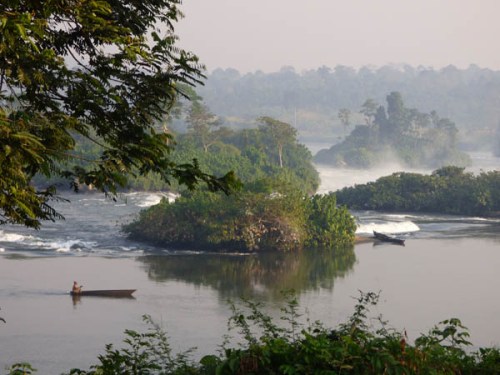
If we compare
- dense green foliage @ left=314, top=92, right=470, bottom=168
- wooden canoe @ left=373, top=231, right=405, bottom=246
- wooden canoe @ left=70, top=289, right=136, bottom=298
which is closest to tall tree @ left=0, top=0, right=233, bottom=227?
wooden canoe @ left=70, top=289, right=136, bottom=298

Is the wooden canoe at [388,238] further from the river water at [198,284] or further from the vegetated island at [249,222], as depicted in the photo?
the vegetated island at [249,222]

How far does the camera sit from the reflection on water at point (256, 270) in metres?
31.8

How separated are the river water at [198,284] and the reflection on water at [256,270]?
35 millimetres

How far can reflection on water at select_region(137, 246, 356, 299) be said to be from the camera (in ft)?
104

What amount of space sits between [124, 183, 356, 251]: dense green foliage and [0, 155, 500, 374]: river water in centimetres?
104

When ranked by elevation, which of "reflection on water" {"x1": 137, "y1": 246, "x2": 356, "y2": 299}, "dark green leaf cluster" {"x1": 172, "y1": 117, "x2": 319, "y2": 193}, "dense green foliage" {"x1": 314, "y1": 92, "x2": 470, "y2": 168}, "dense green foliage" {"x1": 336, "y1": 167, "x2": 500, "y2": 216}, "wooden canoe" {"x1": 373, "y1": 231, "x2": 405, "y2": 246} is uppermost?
"dense green foliage" {"x1": 314, "y1": 92, "x2": 470, "y2": 168}

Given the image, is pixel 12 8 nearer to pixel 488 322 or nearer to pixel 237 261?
pixel 488 322

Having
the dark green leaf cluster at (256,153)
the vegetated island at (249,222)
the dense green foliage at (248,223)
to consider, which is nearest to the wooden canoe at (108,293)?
the vegetated island at (249,222)

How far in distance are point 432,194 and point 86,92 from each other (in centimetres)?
4593

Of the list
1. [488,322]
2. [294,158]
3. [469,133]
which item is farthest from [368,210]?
[469,133]

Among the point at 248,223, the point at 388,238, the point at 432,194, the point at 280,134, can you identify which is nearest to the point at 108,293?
the point at 248,223

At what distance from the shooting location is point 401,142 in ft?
392

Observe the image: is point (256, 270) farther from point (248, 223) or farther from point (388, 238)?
point (388, 238)

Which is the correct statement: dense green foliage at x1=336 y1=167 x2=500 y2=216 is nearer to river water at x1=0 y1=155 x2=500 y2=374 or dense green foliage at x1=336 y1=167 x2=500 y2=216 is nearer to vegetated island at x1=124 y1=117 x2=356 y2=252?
river water at x1=0 y1=155 x2=500 y2=374
